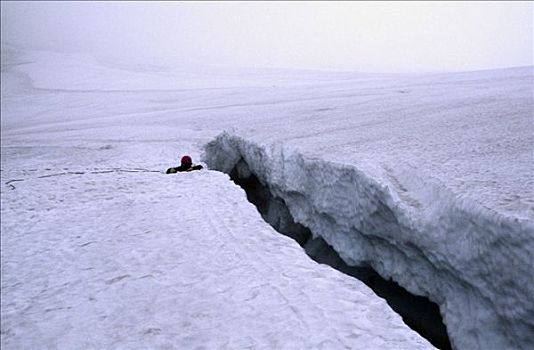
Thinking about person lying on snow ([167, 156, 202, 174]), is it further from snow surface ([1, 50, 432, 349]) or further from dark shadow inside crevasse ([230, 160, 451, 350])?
dark shadow inside crevasse ([230, 160, 451, 350])

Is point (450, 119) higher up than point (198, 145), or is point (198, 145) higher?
point (450, 119)

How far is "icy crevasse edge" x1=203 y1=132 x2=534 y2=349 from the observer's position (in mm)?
2010

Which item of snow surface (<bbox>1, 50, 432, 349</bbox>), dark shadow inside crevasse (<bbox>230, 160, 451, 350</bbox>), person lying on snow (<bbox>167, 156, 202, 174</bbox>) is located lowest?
dark shadow inside crevasse (<bbox>230, 160, 451, 350</bbox>)

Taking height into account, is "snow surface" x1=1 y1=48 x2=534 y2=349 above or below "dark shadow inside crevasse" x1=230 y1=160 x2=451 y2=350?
above

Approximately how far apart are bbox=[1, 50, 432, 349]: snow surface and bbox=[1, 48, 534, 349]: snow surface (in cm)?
1

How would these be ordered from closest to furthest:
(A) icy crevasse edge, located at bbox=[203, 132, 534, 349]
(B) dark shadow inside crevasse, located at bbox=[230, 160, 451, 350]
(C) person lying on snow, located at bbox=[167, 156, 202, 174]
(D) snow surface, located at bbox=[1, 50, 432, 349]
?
(D) snow surface, located at bbox=[1, 50, 432, 349], (A) icy crevasse edge, located at bbox=[203, 132, 534, 349], (B) dark shadow inside crevasse, located at bbox=[230, 160, 451, 350], (C) person lying on snow, located at bbox=[167, 156, 202, 174]

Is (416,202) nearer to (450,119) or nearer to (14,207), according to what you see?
(450,119)

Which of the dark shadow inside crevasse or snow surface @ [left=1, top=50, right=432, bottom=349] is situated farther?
the dark shadow inside crevasse

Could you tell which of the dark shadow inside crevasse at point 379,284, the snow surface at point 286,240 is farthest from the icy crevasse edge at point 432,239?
the dark shadow inside crevasse at point 379,284

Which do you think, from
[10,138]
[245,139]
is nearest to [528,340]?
[245,139]

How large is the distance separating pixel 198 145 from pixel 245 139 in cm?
102

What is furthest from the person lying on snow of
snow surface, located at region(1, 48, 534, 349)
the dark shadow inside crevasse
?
the dark shadow inside crevasse

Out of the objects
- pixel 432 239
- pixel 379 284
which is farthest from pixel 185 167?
pixel 432 239

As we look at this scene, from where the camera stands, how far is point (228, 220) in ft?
9.91
